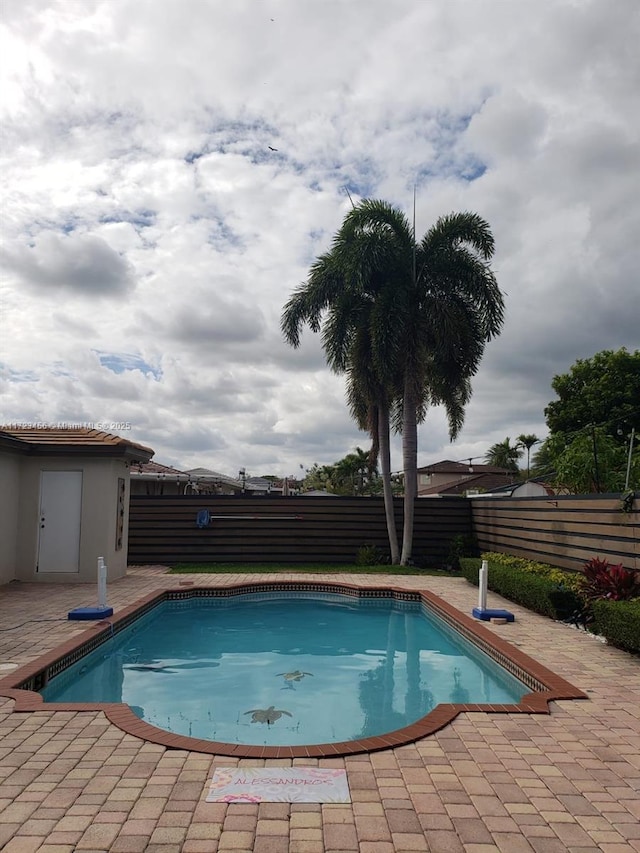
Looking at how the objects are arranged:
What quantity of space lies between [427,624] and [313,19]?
881 cm

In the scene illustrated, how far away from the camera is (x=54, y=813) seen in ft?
10.7

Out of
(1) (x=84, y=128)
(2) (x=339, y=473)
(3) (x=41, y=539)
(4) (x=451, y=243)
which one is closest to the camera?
(1) (x=84, y=128)

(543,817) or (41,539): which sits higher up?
(41,539)

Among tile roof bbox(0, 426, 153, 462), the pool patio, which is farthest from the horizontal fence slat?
the pool patio

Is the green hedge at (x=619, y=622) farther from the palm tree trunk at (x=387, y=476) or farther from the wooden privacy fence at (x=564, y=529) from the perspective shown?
the palm tree trunk at (x=387, y=476)

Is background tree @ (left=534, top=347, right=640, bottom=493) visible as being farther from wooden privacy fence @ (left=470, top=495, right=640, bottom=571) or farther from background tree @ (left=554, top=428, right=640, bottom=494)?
wooden privacy fence @ (left=470, top=495, right=640, bottom=571)

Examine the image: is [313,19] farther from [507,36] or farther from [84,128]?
[84,128]

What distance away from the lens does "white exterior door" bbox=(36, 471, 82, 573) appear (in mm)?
12219

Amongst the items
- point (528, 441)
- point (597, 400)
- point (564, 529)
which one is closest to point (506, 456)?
point (528, 441)

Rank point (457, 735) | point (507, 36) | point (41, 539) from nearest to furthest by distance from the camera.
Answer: point (457, 735) < point (507, 36) < point (41, 539)

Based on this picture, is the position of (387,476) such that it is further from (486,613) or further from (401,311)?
(486,613)

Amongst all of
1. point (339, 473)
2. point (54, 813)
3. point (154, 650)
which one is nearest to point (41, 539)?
point (154, 650)

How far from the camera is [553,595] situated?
29.6 feet

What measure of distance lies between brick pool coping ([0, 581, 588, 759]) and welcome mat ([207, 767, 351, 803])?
235mm
